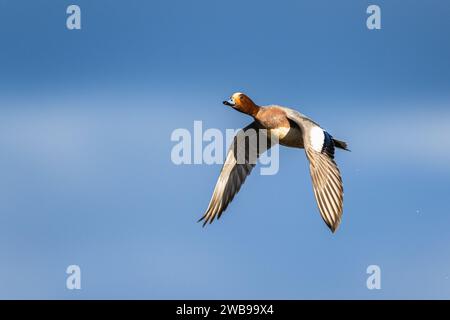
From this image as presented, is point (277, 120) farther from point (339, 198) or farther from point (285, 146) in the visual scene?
point (339, 198)

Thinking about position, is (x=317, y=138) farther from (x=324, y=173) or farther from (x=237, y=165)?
(x=237, y=165)

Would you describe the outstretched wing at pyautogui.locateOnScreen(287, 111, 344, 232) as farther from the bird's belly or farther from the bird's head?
the bird's head

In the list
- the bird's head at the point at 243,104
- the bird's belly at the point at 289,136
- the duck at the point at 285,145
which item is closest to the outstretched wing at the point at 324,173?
the duck at the point at 285,145

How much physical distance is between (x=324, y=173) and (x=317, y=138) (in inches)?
26.2

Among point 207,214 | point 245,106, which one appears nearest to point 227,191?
point 207,214

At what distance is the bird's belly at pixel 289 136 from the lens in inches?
492

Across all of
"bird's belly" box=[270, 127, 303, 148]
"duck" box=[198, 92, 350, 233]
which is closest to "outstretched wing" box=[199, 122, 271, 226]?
"duck" box=[198, 92, 350, 233]

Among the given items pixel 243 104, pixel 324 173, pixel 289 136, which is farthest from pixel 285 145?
pixel 324 173

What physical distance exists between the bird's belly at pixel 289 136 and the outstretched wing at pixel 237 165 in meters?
0.30

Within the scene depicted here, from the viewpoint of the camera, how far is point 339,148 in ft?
42.5

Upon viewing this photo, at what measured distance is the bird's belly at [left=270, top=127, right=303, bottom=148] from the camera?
492 inches

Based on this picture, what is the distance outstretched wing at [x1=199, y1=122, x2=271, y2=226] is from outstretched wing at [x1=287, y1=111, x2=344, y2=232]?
42.0 inches

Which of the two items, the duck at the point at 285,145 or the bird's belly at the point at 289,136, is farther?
the bird's belly at the point at 289,136

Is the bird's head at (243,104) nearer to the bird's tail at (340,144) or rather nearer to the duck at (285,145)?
the duck at (285,145)
